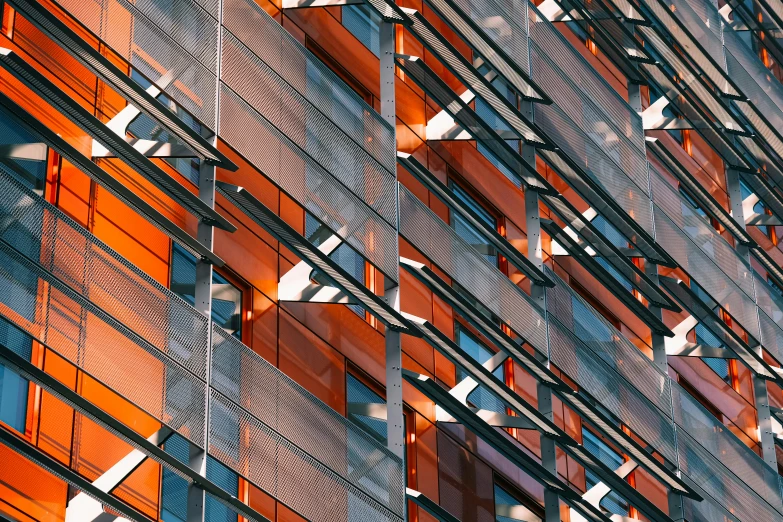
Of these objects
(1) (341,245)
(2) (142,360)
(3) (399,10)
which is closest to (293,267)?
(1) (341,245)

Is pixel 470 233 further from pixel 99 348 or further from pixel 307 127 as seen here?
pixel 99 348

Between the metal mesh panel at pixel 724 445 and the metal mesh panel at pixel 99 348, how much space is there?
1044 centimetres

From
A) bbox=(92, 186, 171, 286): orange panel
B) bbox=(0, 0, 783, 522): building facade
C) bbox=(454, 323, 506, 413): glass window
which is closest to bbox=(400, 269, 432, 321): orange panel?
bbox=(0, 0, 783, 522): building facade

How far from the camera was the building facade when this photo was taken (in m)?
14.4

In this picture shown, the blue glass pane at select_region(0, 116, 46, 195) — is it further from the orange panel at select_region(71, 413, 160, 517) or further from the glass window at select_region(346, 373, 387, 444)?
the glass window at select_region(346, 373, 387, 444)

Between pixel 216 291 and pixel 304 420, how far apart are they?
2.34 metres

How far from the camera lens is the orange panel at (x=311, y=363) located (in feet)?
60.7

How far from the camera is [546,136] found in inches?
861

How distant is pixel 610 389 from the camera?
2180 centimetres

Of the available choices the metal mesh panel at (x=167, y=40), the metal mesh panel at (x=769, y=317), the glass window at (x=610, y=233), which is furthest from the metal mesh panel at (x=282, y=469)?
the metal mesh panel at (x=769, y=317)

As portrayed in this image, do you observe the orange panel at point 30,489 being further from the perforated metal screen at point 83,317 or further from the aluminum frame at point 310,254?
the aluminum frame at point 310,254

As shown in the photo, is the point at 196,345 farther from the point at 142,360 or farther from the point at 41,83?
Result: the point at 41,83

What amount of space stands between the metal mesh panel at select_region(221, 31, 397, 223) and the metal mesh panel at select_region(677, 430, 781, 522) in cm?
675

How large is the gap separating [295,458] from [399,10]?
257 inches
